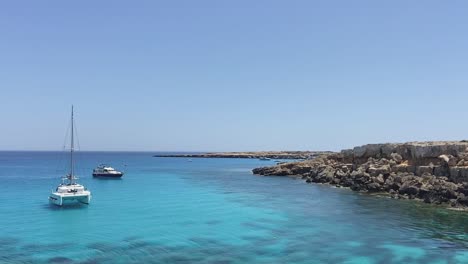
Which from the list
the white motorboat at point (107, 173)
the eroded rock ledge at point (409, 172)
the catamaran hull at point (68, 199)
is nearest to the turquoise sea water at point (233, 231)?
the catamaran hull at point (68, 199)

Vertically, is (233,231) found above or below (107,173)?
below

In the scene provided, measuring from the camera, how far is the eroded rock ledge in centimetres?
4829

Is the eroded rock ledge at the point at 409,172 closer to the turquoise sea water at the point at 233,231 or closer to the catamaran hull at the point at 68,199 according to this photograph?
the turquoise sea water at the point at 233,231

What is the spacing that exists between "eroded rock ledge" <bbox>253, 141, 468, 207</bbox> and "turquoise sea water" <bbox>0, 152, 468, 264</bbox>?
3394 mm

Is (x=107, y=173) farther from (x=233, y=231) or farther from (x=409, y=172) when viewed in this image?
(x=233, y=231)

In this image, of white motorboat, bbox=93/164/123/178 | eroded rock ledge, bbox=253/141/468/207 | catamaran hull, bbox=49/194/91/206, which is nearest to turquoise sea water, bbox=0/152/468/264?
catamaran hull, bbox=49/194/91/206

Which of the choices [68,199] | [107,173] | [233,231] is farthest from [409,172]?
[107,173]

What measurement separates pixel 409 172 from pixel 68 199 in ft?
136

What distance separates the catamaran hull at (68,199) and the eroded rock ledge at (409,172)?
35.4m

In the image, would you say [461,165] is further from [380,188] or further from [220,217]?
[220,217]

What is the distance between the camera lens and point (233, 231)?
33406mm

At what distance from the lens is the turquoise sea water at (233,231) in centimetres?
2608

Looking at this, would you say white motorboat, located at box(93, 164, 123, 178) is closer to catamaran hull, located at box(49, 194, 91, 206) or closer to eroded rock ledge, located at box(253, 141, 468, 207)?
eroded rock ledge, located at box(253, 141, 468, 207)

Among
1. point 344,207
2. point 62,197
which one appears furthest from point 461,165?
point 62,197
